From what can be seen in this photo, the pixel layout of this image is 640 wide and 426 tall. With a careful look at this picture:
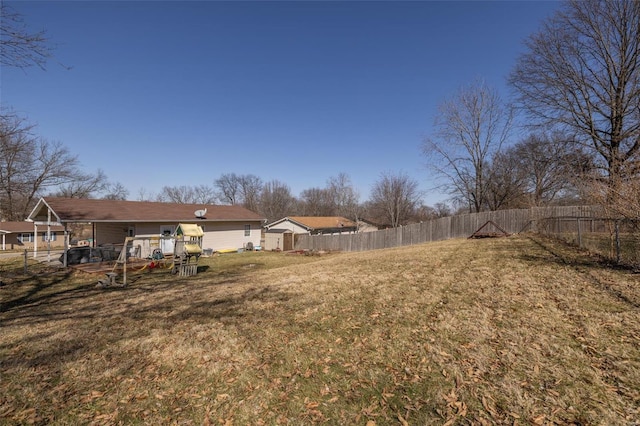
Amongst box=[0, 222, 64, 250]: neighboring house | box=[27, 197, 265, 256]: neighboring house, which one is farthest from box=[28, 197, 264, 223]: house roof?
box=[0, 222, 64, 250]: neighboring house

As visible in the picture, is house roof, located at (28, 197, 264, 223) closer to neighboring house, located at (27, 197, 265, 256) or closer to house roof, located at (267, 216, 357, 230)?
neighboring house, located at (27, 197, 265, 256)

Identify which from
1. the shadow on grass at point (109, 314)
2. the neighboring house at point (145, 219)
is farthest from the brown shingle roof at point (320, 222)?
the shadow on grass at point (109, 314)

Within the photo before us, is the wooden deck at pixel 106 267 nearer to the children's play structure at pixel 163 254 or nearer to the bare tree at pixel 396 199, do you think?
the children's play structure at pixel 163 254

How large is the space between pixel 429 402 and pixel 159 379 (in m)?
3.59

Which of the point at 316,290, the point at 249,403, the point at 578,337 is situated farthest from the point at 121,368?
the point at 578,337

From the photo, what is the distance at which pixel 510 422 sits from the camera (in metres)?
2.98

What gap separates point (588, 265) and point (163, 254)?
21.1 meters

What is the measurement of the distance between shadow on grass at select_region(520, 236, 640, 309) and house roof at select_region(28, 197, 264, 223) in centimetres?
2105

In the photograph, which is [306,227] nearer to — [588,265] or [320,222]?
[320,222]

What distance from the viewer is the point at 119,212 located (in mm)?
19281

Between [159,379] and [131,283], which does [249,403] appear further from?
[131,283]

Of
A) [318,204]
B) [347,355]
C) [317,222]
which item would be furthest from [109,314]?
[318,204]

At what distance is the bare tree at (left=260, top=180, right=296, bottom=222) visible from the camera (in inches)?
2430

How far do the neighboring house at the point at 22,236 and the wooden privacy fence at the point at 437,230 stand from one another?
2913 cm
